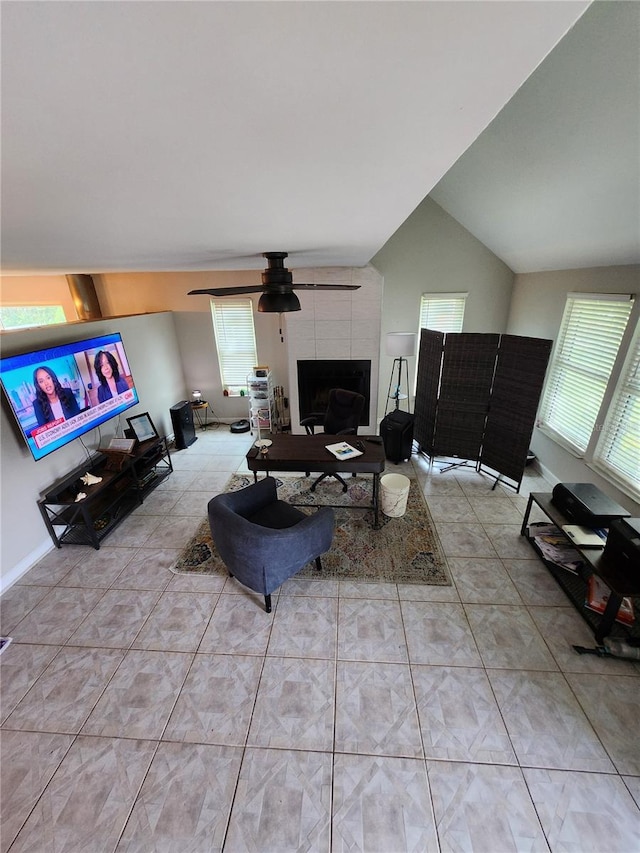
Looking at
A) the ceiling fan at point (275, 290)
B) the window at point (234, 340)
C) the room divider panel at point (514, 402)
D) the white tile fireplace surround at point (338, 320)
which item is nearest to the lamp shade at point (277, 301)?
the ceiling fan at point (275, 290)

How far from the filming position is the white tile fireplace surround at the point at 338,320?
460 centimetres

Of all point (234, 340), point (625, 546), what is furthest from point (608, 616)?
point (234, 340)

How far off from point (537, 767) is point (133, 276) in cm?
655

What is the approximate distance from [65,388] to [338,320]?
324 centimetres

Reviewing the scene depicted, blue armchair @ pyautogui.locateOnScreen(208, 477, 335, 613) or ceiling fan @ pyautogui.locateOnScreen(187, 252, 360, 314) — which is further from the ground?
ceiling fan @ pyautogui.locateOnScreen(187, 252, 360, 314)

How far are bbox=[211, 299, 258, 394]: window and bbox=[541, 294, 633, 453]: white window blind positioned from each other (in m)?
4.17

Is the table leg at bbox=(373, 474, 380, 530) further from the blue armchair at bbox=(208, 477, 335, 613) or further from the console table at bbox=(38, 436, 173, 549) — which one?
A: the console table at bbox=(38, 436, 173, 549)

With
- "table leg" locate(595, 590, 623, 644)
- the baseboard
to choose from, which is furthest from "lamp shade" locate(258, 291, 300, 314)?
the baseboard

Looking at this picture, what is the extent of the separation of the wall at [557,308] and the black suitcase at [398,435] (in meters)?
1.63

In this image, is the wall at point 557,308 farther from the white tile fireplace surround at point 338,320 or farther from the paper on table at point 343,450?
the paper on table at point 343,450

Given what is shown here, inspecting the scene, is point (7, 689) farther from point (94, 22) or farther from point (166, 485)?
point (94, 22)

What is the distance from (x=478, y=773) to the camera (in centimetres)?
173

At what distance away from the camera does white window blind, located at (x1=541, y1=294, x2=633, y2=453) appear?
323cm

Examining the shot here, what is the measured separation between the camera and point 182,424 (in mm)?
5090
